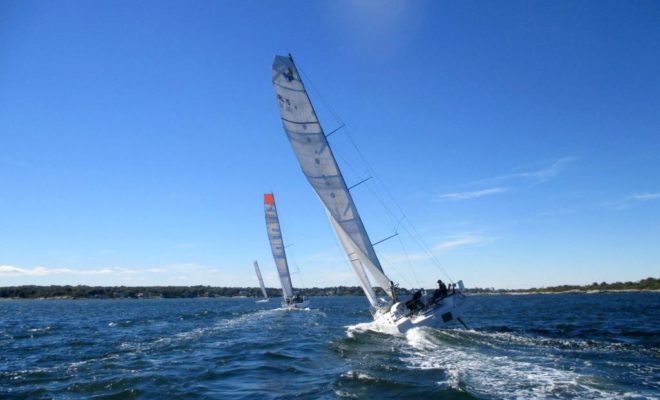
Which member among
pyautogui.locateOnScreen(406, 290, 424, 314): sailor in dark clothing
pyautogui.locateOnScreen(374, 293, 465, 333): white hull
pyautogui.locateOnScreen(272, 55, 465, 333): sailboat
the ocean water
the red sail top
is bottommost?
the ocean water

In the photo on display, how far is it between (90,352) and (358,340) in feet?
34.3

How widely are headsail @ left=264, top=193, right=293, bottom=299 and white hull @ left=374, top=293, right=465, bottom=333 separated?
107 ft

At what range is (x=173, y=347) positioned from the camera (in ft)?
57.2

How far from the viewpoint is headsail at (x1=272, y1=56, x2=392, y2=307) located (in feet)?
69.5

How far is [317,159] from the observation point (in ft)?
70.9

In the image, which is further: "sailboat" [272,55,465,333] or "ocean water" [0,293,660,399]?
"sailboat" [272,55,465,333]

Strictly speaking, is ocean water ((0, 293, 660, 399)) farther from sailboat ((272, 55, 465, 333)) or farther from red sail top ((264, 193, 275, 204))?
red sail top ((264, 193, 275, 204))

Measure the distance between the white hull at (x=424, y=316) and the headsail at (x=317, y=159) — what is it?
192cm

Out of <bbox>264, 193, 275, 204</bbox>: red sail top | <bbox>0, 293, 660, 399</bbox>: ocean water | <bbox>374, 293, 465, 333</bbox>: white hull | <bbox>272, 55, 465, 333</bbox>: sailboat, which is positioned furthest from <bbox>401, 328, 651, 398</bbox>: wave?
<bbox>264, 193, 275, 204</bbox>: red sail top

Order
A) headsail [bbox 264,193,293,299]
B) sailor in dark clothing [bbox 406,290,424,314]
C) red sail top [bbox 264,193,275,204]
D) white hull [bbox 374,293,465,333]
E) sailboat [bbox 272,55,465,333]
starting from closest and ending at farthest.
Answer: white hull [bbox 374,293,465,333]
sailor in dark clothing [bbox 406,290,424,314]
sailboat [bbox 272,55,465,333]
red sail top [bbox 264,193,275,204]
headsail [bbox 264,193,293,299]

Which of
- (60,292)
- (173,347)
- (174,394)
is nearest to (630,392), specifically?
(174,394)

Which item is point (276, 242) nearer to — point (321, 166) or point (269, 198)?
point (269, 198)

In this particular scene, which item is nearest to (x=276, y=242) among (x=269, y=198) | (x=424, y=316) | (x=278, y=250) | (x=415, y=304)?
(x=278, y=250)

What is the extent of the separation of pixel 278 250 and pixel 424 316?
116 ft
